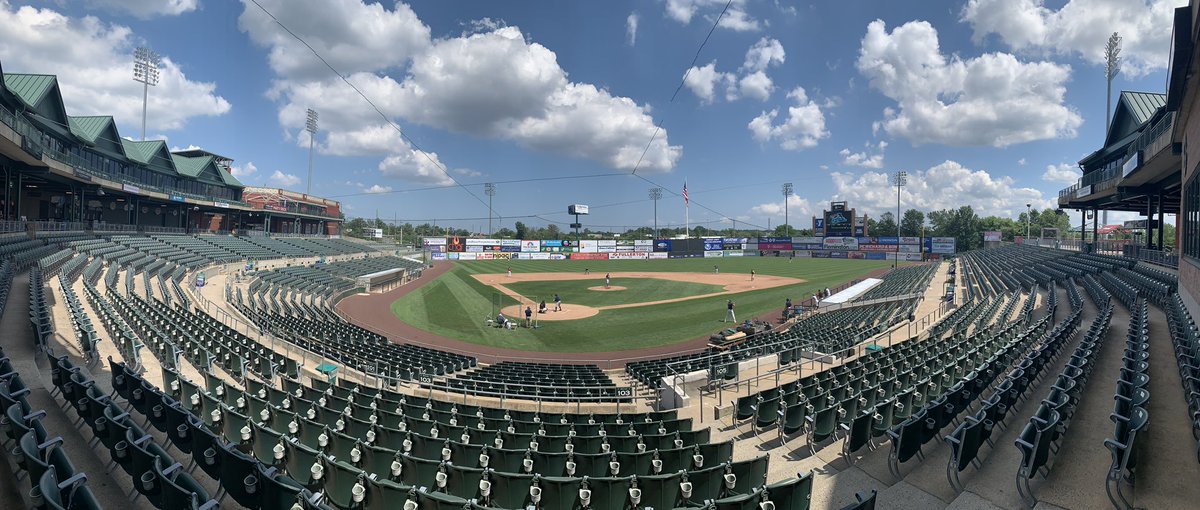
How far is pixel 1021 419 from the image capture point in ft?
26.3

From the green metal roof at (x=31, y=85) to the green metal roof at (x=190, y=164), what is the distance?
21.5 m

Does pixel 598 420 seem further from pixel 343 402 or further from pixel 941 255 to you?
pixel 941 255

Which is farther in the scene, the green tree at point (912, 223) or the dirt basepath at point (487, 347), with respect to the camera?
the green tree at point (912, 223)

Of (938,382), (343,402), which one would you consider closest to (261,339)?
(343,402)

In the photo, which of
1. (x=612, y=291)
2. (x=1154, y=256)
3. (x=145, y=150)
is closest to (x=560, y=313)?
(x=612, y=291)

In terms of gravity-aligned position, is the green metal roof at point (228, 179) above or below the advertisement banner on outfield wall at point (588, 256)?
above

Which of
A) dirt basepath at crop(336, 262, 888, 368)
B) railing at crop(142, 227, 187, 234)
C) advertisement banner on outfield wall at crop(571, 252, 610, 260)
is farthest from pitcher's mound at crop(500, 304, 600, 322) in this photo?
advertisement banner on outfield wall at crop(571, 252, 610, 260)

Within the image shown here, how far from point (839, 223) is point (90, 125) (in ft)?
379

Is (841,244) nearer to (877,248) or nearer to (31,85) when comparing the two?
(877,248)

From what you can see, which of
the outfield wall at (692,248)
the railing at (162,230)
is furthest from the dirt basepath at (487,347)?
the outfield wall at (692,248)

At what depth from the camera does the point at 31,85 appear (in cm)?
3666

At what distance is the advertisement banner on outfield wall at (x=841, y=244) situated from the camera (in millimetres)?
99125

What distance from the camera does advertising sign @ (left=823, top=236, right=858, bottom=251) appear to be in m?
99.1

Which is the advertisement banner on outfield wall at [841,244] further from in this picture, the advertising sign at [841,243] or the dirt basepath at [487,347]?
the dirt basepath at [487,347]
